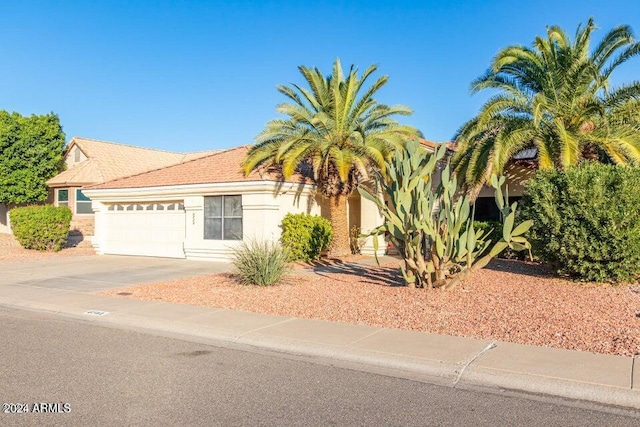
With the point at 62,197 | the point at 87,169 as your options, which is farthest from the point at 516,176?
the point at 62,197

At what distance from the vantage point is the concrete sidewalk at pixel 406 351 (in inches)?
233

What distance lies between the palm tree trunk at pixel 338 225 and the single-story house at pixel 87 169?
1742cm

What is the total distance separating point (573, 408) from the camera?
5.35 metres

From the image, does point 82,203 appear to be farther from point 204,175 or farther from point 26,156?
point 204,175

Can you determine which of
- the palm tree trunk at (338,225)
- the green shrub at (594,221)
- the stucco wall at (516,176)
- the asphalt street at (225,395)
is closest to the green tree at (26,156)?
the palm tree trunk at (338,225)

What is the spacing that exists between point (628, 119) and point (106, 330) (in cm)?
1532

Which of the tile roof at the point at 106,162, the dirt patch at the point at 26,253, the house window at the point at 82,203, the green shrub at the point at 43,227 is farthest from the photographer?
the tile roof at the point at 106,162

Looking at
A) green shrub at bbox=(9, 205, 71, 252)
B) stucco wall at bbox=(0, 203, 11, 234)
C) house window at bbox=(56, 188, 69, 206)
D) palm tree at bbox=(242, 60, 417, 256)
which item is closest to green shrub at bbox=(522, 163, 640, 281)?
palm tree at bbox=(242, 60, 417, 256)

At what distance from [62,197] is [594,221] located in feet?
99.8

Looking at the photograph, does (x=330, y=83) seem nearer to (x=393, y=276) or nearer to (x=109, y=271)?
(x=393, y=276)

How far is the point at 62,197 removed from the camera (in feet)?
111

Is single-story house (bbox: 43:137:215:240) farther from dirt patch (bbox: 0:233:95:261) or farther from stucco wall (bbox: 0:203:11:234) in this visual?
dirt patch (bbox: 0:233:95:261)

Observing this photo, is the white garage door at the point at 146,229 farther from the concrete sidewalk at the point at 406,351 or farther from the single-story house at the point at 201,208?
the concrete sidewalk at the point at 406,351

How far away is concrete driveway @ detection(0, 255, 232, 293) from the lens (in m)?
14.1
